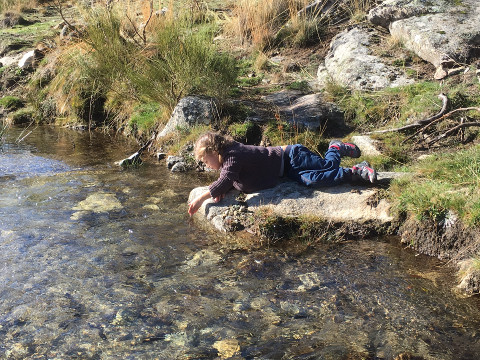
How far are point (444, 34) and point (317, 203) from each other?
4610 mm

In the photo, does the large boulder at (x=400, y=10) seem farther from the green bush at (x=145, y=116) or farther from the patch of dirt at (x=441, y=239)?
the patch of dirt at (x=441, y=239)

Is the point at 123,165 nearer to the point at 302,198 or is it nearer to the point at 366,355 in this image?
the point at 302,198

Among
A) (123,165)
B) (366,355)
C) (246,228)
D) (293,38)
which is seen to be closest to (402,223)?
(246,228)

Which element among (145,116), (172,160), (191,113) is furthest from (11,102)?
(172,160)

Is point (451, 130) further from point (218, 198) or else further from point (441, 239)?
point (218, 198)

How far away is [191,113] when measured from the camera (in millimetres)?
7598

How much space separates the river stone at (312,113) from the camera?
285 inches

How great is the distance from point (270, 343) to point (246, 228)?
5.69 ft

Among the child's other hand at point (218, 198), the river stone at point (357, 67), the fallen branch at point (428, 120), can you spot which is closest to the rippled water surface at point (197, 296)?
the child's other hand at point (218, 198)

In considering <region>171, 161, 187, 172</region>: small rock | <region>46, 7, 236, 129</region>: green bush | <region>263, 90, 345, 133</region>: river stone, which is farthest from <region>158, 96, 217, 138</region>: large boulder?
<region>263, 90, 345, 133</region>: river stone

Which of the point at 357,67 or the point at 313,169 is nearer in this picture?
the point at 313,169

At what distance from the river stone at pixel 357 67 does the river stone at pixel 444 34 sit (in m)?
0.51

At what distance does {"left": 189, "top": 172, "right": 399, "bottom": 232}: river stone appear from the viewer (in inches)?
188

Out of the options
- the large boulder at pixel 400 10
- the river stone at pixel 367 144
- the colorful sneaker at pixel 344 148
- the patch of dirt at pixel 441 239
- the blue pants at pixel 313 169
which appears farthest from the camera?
the large boulder at pixel 400 10
